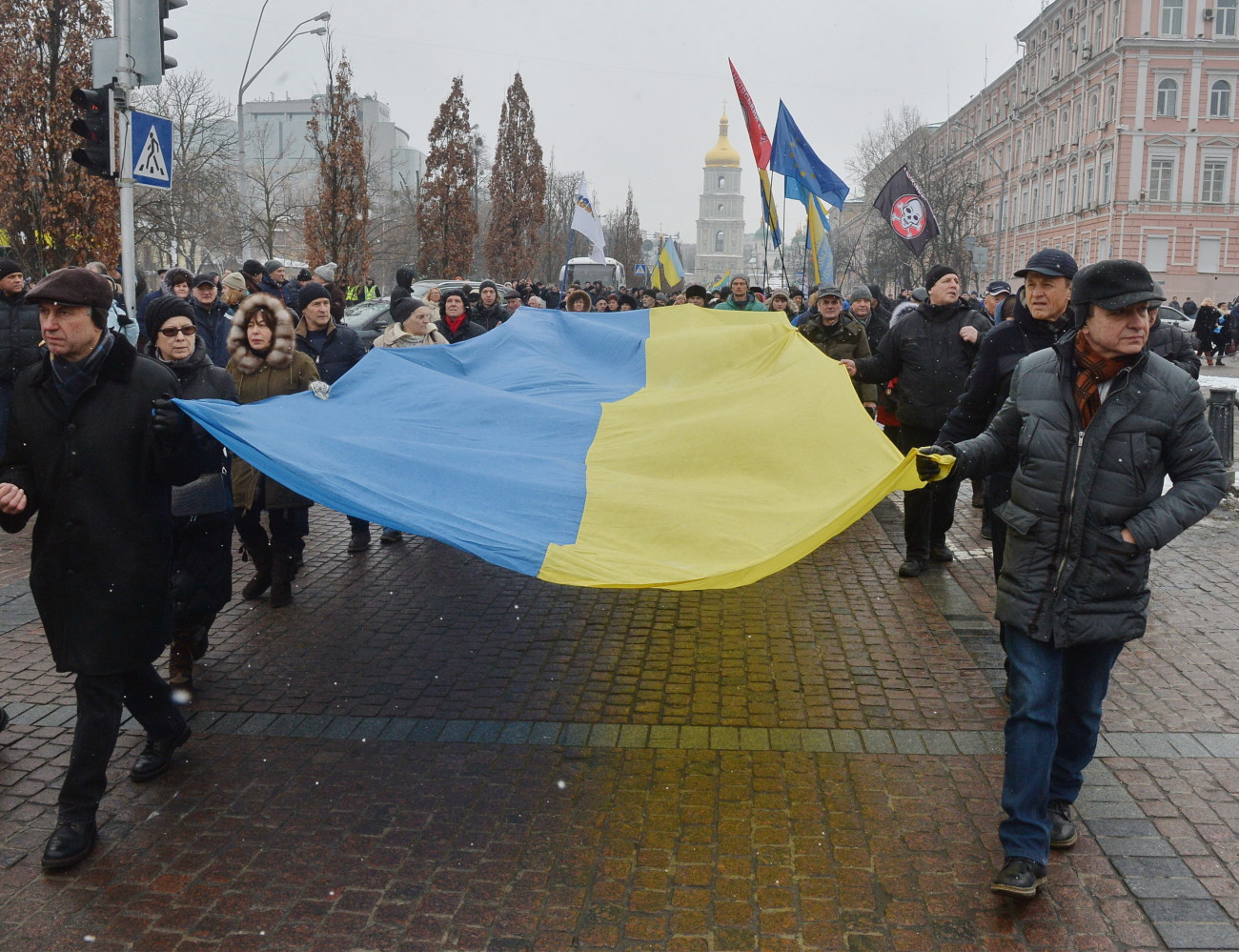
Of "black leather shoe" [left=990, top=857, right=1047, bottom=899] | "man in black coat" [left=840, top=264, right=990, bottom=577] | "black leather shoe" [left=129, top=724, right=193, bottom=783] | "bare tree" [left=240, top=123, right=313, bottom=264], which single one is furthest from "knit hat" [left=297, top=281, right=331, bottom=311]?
"bare tree" [left=240, top=123, right=313, bottom=264]

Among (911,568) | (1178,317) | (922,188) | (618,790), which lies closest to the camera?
(618,790)

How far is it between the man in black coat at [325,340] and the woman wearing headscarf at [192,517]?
2.67 metres

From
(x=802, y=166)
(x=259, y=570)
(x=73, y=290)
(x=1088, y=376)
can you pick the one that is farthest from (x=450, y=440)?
(x=802, y=166)

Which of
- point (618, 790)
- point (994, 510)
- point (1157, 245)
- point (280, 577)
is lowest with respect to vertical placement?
point (618, 790)

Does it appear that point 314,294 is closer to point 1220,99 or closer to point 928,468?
point 928,468

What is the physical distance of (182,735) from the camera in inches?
186

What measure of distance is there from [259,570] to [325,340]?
6.51 feet

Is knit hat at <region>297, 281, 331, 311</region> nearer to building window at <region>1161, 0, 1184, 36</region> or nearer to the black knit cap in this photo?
the black knit cap

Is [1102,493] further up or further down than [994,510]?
further up

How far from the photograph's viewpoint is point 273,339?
21.8ft

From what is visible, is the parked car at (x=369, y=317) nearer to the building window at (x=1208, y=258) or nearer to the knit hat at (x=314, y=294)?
the knit hat at (x=314, y=294)

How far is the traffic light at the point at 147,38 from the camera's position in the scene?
933 cm

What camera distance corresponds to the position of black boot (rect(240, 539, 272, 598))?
7211 millimetres

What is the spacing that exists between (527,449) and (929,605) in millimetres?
3033
